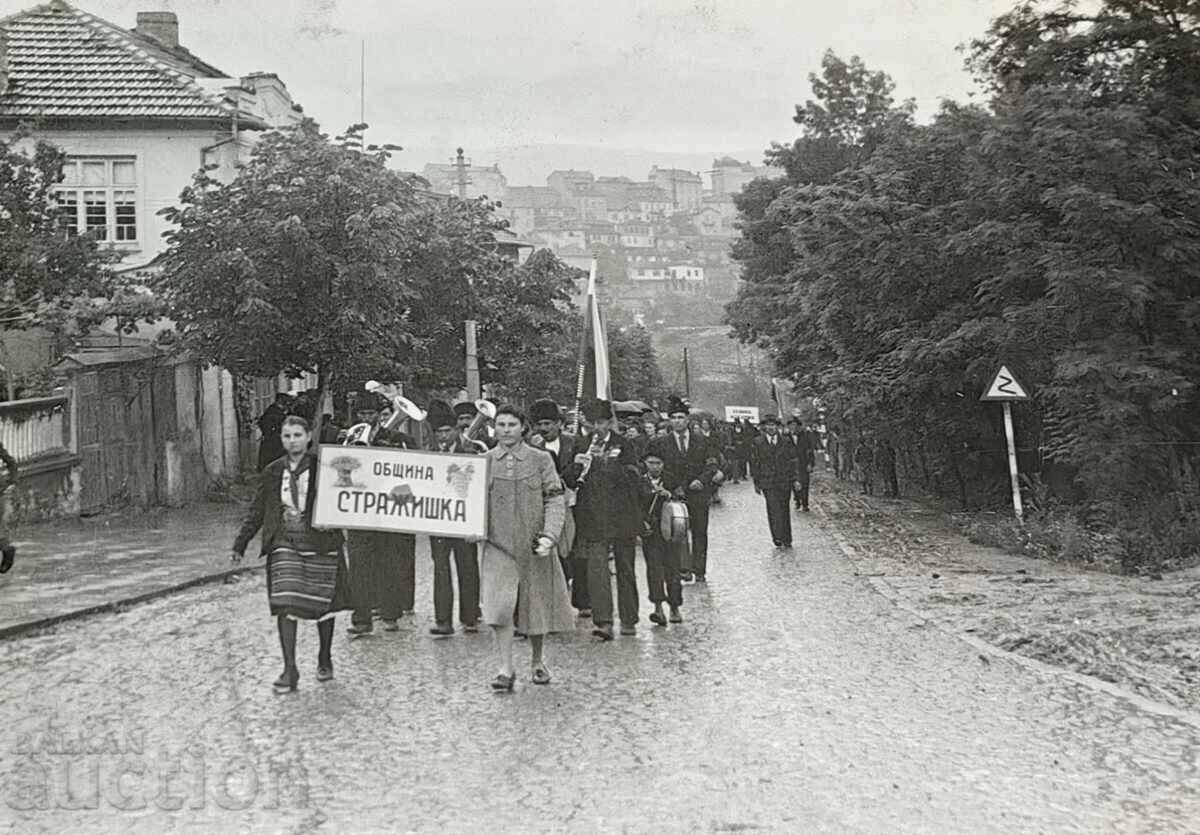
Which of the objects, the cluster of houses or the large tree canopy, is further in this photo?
the cluster of houses

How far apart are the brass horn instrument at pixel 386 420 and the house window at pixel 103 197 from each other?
19302 millimetres

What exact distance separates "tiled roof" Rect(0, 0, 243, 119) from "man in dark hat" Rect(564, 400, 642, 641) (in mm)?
19993

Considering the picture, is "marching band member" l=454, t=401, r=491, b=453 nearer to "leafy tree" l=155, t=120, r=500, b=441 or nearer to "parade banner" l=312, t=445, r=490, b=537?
"parade banner" l=312, t=445, r=490, b=537

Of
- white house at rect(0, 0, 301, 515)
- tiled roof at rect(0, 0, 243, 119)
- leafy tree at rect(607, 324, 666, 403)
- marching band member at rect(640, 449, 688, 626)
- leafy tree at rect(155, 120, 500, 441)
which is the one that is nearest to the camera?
marching band member at rect(640, 449, 688, 626)

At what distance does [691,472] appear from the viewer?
1377cm

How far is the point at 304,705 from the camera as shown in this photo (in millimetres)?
8289

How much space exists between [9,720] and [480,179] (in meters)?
162

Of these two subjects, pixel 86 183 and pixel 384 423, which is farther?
pixel 86 183

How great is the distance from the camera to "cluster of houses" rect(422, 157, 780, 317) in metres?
154

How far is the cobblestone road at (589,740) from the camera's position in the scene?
19.8 feet

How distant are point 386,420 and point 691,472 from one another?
12.7ft

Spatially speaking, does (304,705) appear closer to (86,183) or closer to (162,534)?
(162,534)

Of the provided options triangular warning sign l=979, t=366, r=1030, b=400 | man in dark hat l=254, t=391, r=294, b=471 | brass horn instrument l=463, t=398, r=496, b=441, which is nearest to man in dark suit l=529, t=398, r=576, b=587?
brass horn instrument l=463, t=398, r=496, b=441

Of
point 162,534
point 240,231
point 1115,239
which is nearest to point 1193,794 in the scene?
point 1115,239
